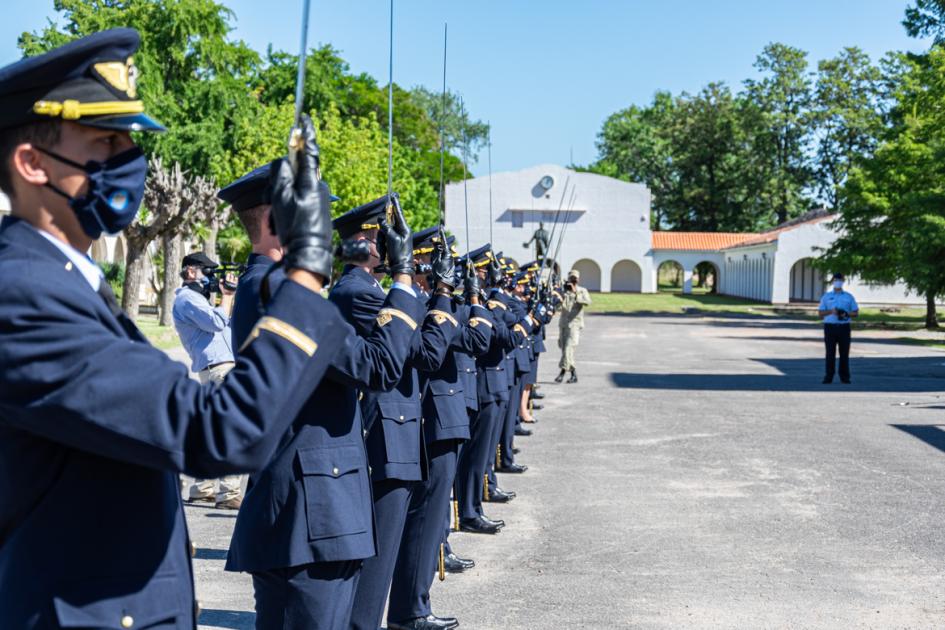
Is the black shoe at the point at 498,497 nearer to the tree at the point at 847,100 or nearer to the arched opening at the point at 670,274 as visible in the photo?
the tree at the point at 847,100

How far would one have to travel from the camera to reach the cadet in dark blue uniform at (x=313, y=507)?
3.41 meters

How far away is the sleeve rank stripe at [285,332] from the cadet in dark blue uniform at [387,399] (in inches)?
74.8

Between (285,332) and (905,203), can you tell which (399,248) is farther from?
(905,203)

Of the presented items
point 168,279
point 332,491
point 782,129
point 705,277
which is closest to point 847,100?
point 782,129

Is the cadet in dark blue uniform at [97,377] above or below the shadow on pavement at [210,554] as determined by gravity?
above

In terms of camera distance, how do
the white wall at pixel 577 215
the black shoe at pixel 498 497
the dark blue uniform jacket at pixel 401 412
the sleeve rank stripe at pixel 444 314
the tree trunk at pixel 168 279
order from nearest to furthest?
the dark blue uniform jacket at pixel 401 412
the sleeve rank stripe at pixel 444 314
the black shoe at pixel 498 497
the tree trunk at pixel 168 279
the white wall at pixel 577 215

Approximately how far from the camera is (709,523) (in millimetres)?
7887

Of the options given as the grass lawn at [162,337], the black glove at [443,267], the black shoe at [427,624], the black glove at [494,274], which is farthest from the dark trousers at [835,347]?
the black shoe at [427,624]

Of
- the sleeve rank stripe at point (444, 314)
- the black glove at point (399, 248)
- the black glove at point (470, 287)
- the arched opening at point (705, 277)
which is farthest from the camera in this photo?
the arched opening at point (705, 277)

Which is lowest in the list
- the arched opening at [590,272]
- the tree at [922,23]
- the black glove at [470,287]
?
the black glove at [470,287]

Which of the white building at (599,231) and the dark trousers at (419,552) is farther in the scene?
the white building at (599,231)

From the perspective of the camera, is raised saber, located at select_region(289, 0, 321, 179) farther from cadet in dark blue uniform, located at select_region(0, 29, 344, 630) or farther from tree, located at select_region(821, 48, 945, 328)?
tree, located at select_region(821, 48, 945, 328)

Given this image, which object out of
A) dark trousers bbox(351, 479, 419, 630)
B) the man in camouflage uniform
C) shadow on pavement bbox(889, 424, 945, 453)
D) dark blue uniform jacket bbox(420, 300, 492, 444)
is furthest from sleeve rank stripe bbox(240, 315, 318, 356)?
the man in camouflage uniform

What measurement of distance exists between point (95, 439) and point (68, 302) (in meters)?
0.26
